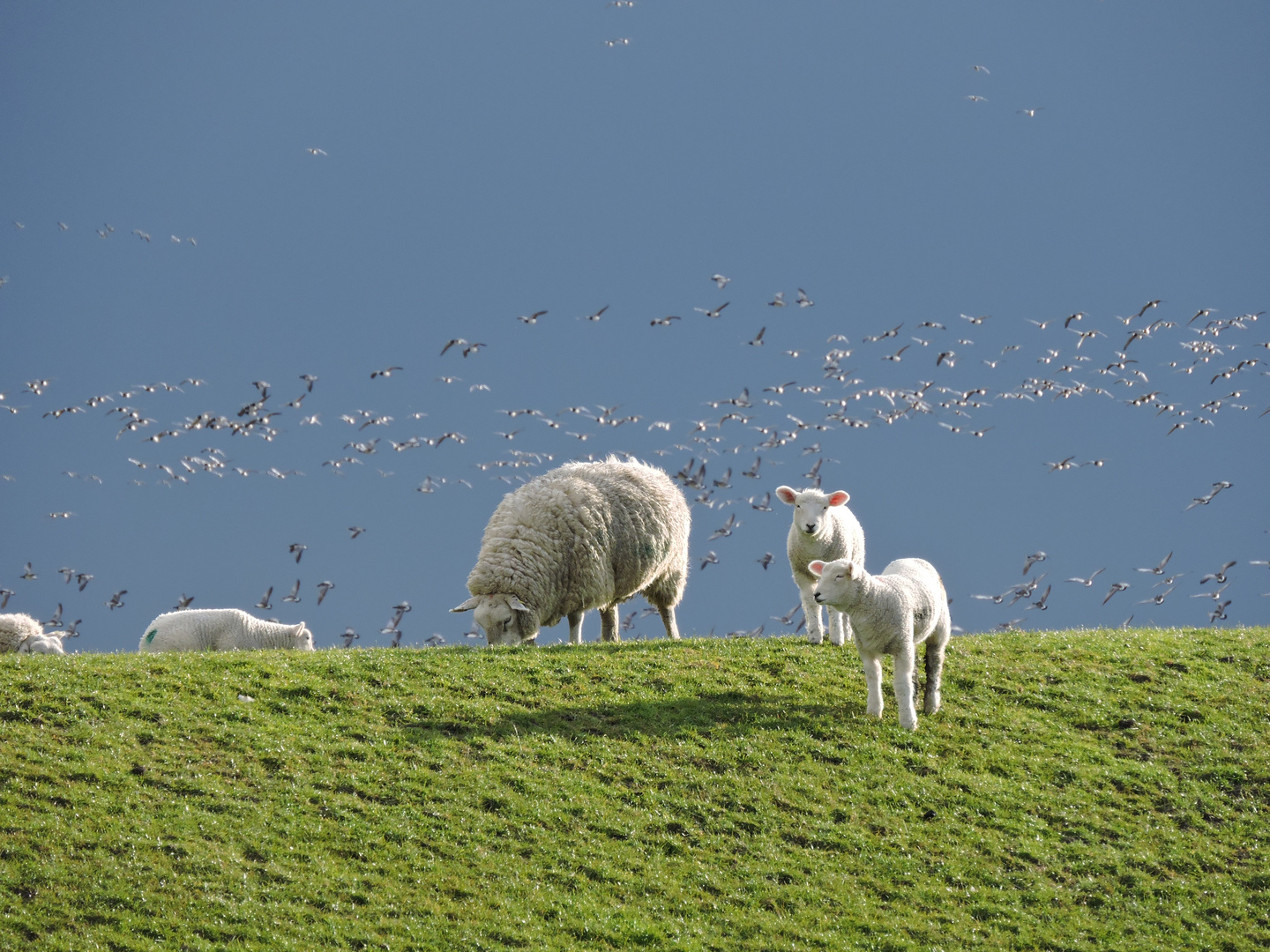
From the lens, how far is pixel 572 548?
21.9m

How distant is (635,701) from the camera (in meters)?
17.1

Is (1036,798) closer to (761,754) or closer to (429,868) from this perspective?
(761,754)

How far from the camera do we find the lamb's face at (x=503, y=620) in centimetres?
2159

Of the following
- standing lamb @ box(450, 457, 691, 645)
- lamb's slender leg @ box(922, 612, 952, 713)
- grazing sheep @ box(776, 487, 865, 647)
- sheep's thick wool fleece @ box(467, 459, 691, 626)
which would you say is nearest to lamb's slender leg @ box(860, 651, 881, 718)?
lamb's slender leg @ box(922, 612, 952, 713)

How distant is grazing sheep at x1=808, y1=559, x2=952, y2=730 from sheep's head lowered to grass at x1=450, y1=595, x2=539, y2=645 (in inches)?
272

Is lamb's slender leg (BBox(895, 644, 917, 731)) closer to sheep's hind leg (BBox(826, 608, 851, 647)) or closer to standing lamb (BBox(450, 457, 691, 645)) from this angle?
sheep's hind leg (BBox(826, 608, 851, 647))

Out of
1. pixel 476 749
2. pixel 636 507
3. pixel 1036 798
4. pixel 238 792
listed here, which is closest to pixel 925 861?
pixel 1036 798

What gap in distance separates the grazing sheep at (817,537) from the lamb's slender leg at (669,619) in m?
4.57

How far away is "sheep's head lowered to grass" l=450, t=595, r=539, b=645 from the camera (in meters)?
21.6

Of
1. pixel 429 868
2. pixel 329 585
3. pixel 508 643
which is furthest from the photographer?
pixel 329 585

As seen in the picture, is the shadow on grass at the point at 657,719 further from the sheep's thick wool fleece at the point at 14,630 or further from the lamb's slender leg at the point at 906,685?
the sheep's thick wool fleece at the point at 14,630

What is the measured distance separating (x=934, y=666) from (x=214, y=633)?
Result: 1328 cm

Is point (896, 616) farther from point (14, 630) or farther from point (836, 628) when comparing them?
point (14, 630)

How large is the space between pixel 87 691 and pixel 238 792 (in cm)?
341
